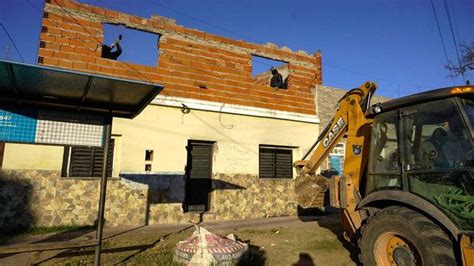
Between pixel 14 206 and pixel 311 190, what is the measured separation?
25.2 ft

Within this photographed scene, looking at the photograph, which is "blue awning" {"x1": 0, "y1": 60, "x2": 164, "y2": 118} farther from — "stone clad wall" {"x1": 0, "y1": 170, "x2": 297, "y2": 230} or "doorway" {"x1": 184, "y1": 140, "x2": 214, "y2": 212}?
"doorway" {"x1": 184, "y1": 140, "x2": 214, "y2": 212}

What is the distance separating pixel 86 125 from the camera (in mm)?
5199

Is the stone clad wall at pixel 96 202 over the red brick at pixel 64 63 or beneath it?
beneath

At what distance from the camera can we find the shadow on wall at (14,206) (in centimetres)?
805

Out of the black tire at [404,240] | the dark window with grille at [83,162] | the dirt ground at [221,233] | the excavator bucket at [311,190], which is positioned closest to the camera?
the black tire at [404,240]

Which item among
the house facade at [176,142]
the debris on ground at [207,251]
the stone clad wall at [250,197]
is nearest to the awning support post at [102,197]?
the debris on ground at [207,251]

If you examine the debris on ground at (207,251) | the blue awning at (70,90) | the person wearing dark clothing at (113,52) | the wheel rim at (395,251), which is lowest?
the debris on ground at (207,251)

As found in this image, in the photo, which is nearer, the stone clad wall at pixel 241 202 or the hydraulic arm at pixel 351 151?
the hydraulic arm at pixel 351 151

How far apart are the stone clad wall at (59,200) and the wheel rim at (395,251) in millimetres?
7031

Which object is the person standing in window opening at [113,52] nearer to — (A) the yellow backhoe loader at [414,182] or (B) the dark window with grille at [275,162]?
(B) the dark window with grille at [275,162]

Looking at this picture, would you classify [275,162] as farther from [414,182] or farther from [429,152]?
[429,152]

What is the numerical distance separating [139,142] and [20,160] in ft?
10.4

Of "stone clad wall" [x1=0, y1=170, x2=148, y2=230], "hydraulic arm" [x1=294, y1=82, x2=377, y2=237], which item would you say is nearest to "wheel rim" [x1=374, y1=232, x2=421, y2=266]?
"hydraulic arm" [x1=294, y1=82, x2=377, y2=237]

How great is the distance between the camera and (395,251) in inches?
175
